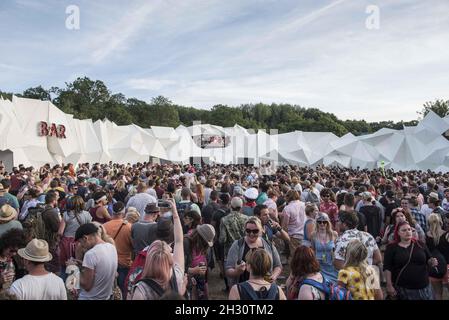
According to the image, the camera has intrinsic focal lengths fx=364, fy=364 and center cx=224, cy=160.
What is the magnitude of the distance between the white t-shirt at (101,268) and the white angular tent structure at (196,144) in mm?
21039

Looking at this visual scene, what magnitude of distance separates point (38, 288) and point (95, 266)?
2.26 feet

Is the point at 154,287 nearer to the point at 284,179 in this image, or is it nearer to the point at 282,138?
the point at 284,179

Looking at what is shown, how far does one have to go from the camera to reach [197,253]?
4.81m

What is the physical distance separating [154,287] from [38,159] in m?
25.0

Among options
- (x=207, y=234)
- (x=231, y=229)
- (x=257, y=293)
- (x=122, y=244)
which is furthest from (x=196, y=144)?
(x=257, y=293)

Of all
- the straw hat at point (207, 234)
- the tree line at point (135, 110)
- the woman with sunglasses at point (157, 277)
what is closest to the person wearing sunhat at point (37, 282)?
the woman with sunglasses at point (157, 277)

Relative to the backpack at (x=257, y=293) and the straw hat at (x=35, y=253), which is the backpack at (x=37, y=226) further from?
the backpack at (x=257, y=293)

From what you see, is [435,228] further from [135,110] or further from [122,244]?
[135,110]

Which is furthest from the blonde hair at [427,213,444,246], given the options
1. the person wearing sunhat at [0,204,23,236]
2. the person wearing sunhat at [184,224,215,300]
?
the person wearing sunhat at [0,204,23,236]

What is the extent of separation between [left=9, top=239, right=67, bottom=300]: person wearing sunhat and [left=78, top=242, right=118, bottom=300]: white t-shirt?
467 millimetres

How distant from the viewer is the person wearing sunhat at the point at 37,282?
3.32m

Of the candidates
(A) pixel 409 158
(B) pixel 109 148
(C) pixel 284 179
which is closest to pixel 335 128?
(A) pixel 409 158

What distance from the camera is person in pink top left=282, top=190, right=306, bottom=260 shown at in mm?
7344

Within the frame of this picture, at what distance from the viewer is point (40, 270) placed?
3.58 m
